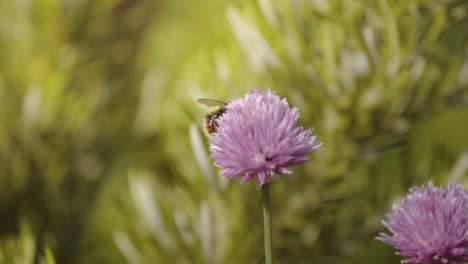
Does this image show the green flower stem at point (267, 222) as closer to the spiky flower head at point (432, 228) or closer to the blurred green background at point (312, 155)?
the spiky flower head at point (432, 228)

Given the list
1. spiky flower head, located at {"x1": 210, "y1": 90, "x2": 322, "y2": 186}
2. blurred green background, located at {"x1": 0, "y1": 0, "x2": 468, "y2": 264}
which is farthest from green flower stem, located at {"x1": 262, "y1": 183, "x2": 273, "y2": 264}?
blurred green background, located at {"x1": 0, "y1": 0, "x2": 468, "y2": 264}

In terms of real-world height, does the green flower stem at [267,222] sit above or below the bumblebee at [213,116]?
below

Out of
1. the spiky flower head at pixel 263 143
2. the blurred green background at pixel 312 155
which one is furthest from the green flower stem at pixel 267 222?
the blurred green background at pixel 312 155

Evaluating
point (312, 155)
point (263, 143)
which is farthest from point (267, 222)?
point (312, 155)

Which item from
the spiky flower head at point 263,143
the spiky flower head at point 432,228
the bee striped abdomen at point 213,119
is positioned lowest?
the spiky flower head at point 432,228

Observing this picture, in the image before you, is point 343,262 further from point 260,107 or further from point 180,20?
point 180,20

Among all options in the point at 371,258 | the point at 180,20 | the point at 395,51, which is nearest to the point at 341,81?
the point at 395,51

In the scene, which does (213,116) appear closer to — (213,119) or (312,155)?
(213,119)

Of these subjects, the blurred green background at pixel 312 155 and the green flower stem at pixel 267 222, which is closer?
the green flower stem at pixel 267 222
